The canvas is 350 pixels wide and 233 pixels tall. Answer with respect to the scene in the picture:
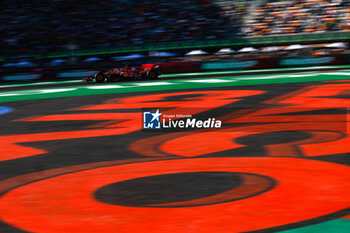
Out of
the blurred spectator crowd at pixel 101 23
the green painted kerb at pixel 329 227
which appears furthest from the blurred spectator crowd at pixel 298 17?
the green painted kerb at pixel 329 227

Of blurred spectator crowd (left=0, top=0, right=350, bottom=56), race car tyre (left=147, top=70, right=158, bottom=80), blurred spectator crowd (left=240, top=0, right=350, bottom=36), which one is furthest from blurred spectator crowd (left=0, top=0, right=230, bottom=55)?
race car tyre (left=147, top=70, right=158, bottom=80)

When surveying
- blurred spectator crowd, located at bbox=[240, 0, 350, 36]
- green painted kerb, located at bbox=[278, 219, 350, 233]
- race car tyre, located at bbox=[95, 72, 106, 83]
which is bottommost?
race car tyre, located at bbox=[95, 72, 106, 83]

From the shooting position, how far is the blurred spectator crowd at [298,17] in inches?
1556

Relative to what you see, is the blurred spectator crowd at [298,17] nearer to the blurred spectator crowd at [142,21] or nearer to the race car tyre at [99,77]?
the blurred spectator crowd at [142,21]

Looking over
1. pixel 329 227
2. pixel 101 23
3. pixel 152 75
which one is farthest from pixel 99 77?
pixel 329 227

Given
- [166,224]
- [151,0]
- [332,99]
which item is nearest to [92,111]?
[332,99]

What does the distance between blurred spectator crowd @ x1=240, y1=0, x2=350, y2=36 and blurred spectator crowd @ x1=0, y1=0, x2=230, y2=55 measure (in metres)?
2.43

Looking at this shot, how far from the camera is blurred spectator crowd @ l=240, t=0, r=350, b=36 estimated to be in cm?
3953

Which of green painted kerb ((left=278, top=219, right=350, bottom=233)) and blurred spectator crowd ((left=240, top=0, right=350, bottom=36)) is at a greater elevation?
green painted kerb ((left=278, top=219, right=350, bottom=233))

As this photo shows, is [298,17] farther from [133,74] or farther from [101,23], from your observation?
[133,74]

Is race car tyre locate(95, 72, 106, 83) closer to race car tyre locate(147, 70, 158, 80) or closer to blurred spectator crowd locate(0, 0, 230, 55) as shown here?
race car tyre locate(147, 70, 158, 80)

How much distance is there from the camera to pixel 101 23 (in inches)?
1754

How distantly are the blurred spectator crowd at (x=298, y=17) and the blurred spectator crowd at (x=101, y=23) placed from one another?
2.43m

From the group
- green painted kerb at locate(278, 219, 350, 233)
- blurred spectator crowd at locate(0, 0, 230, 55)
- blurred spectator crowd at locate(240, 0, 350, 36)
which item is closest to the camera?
green painted kerb at locate(278, 219, 350, 233)
